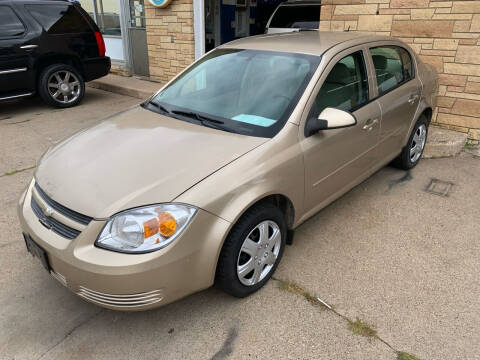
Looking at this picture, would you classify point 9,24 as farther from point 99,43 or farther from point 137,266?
point 137,266

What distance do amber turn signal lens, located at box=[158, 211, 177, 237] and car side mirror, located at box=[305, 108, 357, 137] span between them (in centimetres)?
118

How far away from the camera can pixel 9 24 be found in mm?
6293

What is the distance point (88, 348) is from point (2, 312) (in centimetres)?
72

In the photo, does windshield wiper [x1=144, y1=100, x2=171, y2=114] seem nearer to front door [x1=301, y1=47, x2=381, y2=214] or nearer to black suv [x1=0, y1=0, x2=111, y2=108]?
front door [x1=301, y1=47, x2=381, y2=214]

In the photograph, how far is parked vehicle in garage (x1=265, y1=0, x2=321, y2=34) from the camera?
8711 mm

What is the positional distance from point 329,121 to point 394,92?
1414mm

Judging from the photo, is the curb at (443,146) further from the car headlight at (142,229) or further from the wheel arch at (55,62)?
the wheel arch at (55,62)

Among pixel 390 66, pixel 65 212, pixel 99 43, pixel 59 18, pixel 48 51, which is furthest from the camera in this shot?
pixel 99 43

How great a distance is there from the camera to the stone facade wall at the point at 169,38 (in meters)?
7.70

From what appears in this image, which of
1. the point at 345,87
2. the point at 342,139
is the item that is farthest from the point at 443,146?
the point at 342,139

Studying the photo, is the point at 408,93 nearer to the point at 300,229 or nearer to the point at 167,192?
the point at 300,229

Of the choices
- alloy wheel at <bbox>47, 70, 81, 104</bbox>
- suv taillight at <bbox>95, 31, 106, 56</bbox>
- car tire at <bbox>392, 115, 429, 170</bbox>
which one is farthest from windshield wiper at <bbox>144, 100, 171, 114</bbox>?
suv taillight at <bbox>95, 31, 106, 56</bbox>

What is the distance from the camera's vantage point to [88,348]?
2256 millimetres

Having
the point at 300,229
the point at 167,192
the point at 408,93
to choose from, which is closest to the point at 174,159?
the point at 167,192
